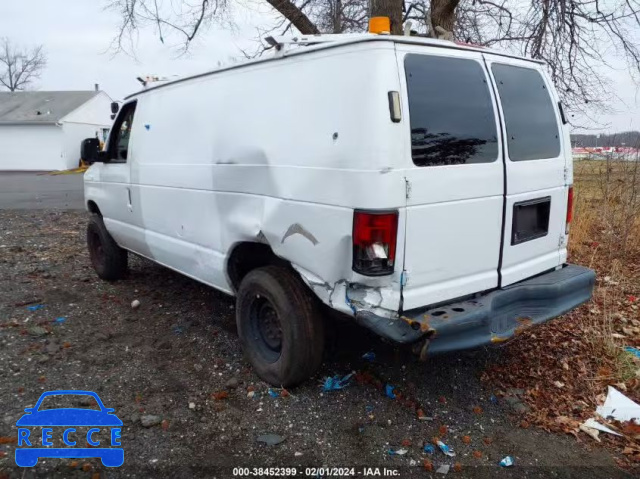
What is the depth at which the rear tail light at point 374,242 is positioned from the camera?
276 cm

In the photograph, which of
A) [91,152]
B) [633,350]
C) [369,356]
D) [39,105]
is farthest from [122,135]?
[39,105]

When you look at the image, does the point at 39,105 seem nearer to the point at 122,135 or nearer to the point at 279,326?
the point at 122,135

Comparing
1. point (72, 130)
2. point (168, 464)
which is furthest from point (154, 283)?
point (72, 130)

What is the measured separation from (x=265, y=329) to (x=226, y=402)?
58 centimetres

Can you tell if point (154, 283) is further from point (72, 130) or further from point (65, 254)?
point (72, 130)

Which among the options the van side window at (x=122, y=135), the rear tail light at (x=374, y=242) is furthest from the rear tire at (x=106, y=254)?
the rear tail light at (x=374, y=242)

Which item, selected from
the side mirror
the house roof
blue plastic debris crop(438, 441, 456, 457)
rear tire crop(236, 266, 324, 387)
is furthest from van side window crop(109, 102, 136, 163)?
the house roof

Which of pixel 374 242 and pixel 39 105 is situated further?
pixel 39 105

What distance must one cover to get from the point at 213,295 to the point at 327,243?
9.86 feet

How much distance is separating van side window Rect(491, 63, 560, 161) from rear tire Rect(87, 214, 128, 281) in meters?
4.64

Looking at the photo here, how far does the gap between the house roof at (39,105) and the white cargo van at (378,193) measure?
1334 inches

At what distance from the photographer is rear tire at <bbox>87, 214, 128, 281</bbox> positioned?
6016mm

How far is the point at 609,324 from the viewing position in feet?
14.1

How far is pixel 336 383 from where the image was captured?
11.9 ft
